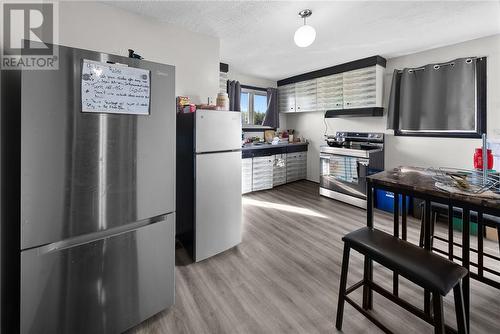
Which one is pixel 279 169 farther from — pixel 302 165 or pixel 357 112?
pixel 357 112

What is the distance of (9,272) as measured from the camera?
117cm

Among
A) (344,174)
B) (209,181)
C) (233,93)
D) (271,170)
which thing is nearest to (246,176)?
(271,170)

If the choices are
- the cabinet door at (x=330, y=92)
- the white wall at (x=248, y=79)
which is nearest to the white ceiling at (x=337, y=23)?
the cabinet door at (x=330, y=92)

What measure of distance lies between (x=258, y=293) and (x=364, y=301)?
2.48 ft

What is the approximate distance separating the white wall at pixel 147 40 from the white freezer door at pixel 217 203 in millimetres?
992

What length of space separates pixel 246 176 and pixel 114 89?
10.9ft

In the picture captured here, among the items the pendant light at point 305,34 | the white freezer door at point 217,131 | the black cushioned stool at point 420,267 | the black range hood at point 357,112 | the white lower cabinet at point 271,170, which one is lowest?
the black cushioned stool at point 420,267

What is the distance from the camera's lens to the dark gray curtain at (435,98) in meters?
2.96

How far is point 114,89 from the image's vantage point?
48.9 inches

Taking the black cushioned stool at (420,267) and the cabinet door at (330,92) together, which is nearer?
the black cushioned stool at (420,267)

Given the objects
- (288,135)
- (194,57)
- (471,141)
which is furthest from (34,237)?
(288,135)

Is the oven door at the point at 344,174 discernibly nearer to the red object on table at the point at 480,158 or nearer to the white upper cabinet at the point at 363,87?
the white upper cabinet at the point at 363,87

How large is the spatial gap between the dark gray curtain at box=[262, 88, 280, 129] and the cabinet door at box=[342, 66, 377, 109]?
5.49 feet

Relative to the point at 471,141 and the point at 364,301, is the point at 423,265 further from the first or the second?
the point at 471,141
